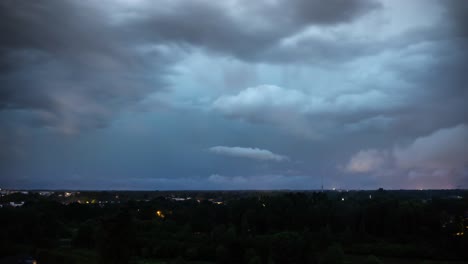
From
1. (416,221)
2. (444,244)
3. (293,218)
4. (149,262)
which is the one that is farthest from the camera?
(293,218)

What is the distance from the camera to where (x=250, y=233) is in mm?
99062

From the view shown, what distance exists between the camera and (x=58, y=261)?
6944 cm

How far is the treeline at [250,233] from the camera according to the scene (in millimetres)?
68812

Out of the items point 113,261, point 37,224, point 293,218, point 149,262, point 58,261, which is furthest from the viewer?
point 293,218

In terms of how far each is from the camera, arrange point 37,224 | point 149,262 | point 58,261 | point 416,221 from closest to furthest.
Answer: point 58,261
point 149,262
point 37,224
point 416,221

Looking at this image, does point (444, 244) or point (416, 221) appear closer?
point (444, 244)

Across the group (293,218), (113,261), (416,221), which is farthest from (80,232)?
(416,221)

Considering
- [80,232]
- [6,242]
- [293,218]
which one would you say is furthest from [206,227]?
[6,242]

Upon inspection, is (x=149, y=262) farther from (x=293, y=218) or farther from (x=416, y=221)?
→ (x=416, y=221)

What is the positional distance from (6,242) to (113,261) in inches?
1167

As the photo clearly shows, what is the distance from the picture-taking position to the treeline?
6881 cm

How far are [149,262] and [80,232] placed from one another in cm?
2295

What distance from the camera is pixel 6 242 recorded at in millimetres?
72375

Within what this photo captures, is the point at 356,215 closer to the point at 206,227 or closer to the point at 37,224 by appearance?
the point at 206,227
